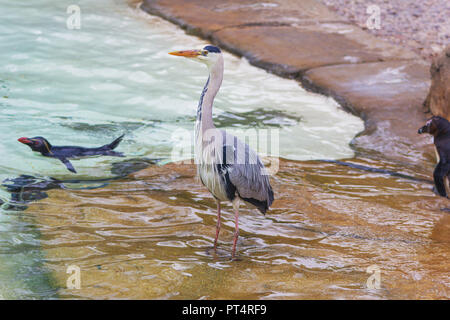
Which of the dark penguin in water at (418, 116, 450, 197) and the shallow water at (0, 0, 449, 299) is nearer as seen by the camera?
the shallow water at (0, 0, 449, 299)

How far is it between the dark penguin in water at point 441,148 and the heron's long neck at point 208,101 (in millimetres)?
2756

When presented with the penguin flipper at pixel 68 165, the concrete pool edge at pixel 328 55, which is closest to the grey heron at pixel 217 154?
the penguin flipper at pixel 68 165

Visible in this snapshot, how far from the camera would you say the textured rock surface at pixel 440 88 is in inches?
286

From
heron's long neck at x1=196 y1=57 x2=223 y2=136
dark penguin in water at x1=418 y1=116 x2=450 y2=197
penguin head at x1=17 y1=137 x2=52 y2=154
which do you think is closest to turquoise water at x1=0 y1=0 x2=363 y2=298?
penguin head at x1=17 y1=137 x2=52 y2=154

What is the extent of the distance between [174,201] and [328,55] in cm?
539

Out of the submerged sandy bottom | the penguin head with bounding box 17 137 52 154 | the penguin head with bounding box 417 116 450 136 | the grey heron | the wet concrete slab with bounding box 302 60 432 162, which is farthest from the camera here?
the wet concrete slab with bounding box 302 60 432 162

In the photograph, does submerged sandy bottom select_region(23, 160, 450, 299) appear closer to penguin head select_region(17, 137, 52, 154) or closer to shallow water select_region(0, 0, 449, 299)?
shallow water select_region(0, 0, 449, 299)

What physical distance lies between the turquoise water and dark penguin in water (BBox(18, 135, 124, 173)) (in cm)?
9

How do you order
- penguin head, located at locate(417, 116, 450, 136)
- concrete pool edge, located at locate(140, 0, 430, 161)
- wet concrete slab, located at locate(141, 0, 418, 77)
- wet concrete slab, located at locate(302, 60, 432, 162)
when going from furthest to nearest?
wet concrete slab, located at locate(141, 0, 418, 77), concrete pool edge, located at locate(140, 0, 430, 161), wet concrete slab, located at locate(302, 60, 432, 162), penguin head, located at locate(417, 116, 450, 136)

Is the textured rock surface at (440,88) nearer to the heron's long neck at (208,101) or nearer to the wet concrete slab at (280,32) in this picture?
the wet concrete slab at (280,32)

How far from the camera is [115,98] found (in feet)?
27.5

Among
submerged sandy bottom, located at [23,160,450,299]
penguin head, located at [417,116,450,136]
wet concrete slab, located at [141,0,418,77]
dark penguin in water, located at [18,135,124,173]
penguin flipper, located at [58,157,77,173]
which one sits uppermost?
wet concrete slab, located at [141,0,418,77]

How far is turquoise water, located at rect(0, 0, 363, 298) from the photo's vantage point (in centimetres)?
661
